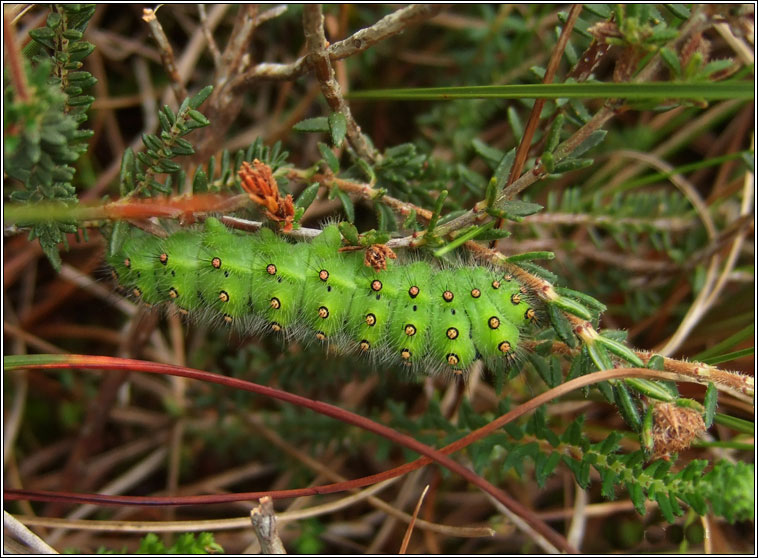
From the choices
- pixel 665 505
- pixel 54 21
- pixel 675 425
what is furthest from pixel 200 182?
pixel 665 505

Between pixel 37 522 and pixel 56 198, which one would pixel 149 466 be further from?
pixel 56 198

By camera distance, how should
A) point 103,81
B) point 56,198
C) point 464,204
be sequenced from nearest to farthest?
1. point 56,198
2. point 464,204
3. point 103,81

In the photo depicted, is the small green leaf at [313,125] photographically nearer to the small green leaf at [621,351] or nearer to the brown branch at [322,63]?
the brown branch at [322,63]

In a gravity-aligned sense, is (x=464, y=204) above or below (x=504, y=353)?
above

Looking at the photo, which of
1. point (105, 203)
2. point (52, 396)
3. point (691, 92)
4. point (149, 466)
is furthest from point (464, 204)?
point (52, 396)

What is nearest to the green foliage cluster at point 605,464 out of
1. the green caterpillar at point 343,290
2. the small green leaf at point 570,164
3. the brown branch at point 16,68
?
the green caterpillar at point 343,290

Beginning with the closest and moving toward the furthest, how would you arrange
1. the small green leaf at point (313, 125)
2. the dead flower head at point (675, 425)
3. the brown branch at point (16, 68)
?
1. the brown branch at point (16, 68)
2. the dead flower head at point (675, 425)
3. the small green leaf at point (313, 125)

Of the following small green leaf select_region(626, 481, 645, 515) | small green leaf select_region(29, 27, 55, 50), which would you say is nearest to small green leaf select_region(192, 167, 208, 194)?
small green leaf select_region(29, 27, 55, 50)
